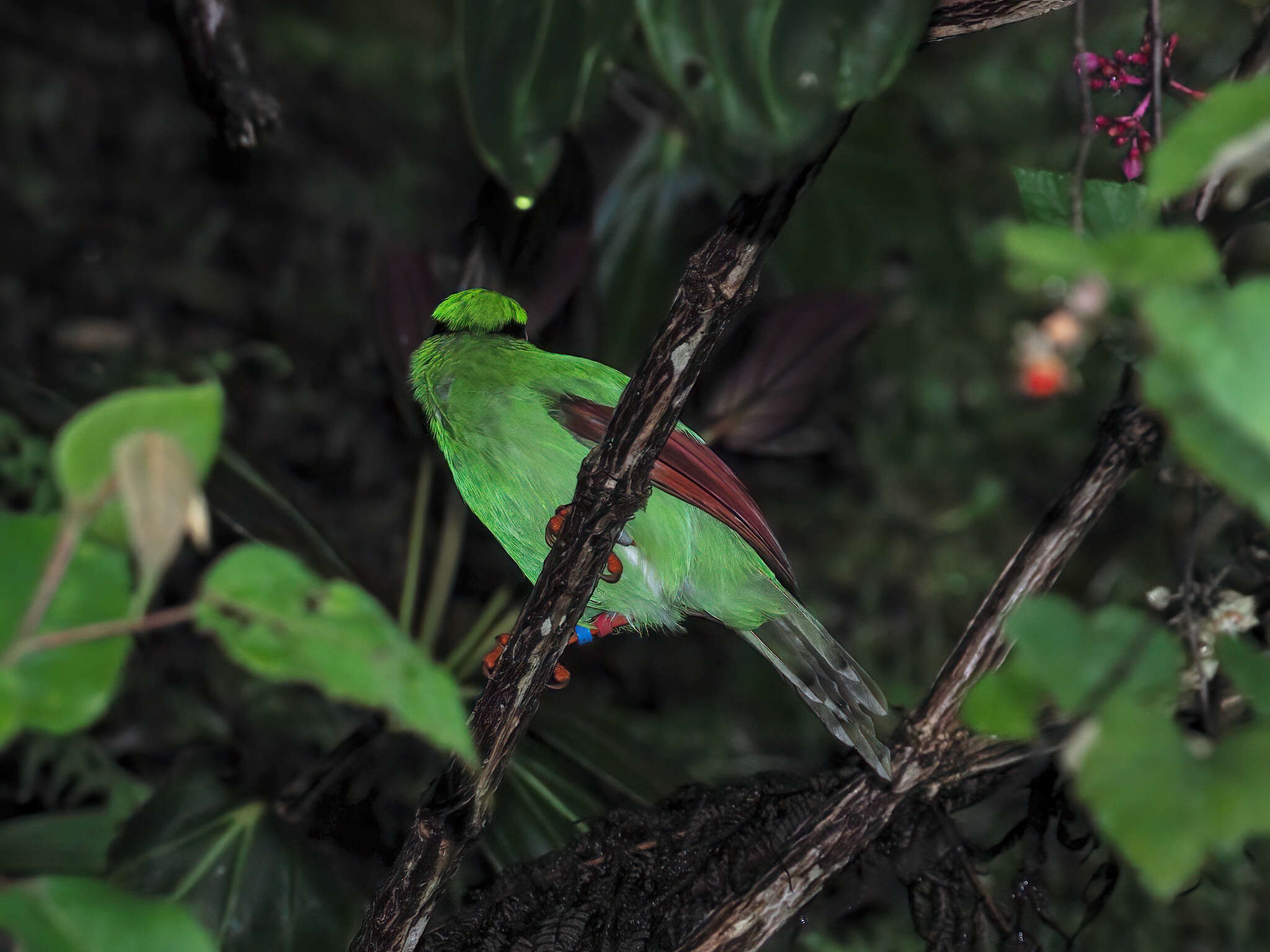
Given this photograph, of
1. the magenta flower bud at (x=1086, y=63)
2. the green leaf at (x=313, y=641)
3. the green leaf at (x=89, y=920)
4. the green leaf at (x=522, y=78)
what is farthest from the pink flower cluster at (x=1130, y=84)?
the green leaf at (x=89, y=920)

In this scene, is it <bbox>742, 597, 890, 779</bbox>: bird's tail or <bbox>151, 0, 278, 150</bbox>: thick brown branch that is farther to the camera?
<bbox>151, 0, 278, 150</bbox>: thick brown branch

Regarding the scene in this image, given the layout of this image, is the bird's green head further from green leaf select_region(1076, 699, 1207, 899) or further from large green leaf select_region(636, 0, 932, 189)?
green leaf select_region(1076, 699, 1207, 899)

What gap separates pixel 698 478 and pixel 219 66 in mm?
949

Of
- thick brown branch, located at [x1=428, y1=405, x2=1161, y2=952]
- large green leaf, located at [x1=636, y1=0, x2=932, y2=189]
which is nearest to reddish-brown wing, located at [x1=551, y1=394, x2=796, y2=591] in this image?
thick brown branch, located at [x1=428, y1=405, x2=1161, y2=952]

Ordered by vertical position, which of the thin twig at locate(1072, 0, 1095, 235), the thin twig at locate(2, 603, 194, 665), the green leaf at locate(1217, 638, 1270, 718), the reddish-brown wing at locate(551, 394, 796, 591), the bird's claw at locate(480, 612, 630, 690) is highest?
the thin twig at locate(2, 603, 194, 665)

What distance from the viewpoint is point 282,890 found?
1.51 meters

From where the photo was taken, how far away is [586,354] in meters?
1.81

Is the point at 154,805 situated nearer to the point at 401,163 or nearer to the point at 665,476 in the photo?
the point at 665,476

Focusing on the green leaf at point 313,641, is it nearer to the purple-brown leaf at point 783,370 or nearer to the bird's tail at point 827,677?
the bird's tail at point 827,677

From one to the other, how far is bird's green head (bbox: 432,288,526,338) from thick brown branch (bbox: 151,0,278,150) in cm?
51

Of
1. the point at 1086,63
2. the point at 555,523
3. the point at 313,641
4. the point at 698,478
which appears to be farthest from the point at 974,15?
the point at 313,641

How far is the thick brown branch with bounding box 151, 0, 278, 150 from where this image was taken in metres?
1.54

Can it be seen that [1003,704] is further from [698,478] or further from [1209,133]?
[698,478]

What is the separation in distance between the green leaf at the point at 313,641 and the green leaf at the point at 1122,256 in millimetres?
317
